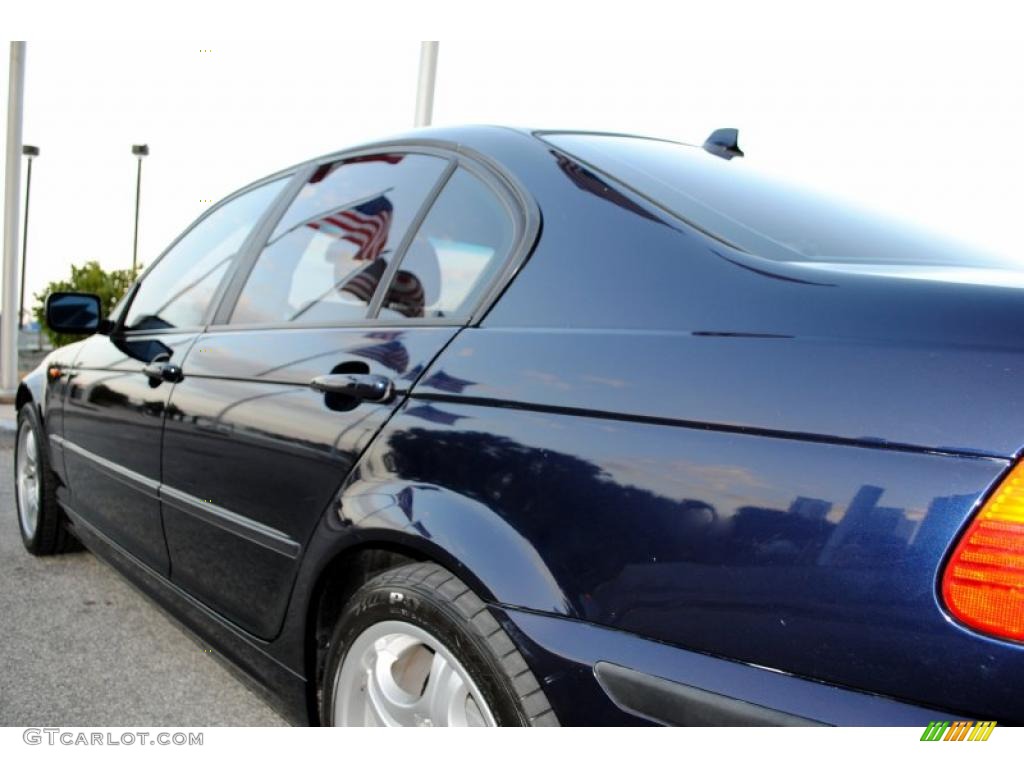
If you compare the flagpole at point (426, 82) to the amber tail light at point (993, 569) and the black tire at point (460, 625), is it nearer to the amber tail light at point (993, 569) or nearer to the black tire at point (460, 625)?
the black tire at point (460, 625)

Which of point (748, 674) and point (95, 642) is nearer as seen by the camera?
point (748, 674)

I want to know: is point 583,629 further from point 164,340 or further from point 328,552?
point 164,340

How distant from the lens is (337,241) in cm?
233

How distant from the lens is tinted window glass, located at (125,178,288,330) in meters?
2.80

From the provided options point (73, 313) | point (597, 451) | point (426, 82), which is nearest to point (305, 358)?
point (597, 451)

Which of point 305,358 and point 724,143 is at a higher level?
point 724,143

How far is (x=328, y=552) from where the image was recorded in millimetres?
1828

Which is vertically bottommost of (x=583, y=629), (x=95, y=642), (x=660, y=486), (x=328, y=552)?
(x=95, y=642)

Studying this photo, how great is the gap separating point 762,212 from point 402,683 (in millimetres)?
1179

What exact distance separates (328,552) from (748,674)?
95cm

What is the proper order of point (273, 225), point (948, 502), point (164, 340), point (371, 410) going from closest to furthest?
point (948, 502), point (371, 410), point (273, 225), point (164, 340)
